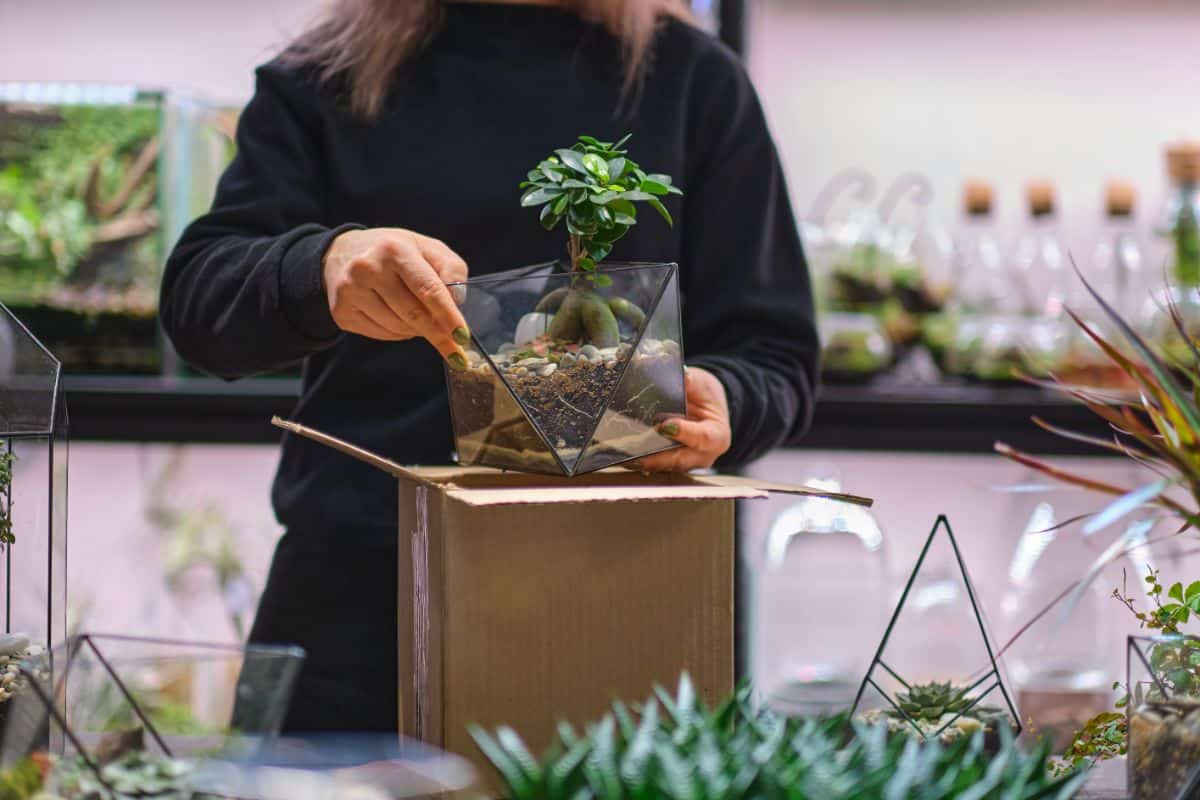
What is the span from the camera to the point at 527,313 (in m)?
0.80

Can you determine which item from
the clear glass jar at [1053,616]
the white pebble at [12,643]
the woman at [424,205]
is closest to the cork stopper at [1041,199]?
the clear glass jar at [1053,616]

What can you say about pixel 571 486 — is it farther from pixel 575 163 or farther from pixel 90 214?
pixel 90 214

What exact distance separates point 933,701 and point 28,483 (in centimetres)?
56

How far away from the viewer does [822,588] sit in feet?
6.98

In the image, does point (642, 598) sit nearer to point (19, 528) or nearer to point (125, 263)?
point (19, 528)

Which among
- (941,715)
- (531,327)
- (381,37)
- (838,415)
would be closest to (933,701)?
(941,715)

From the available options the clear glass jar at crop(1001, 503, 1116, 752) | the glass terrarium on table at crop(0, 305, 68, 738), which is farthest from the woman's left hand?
the clear glass jar at crop(1001, 503, 1116, 752)

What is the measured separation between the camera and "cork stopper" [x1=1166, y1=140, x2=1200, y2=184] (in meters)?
1.89

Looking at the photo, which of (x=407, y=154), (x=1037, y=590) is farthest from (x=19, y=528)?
(x=1037, y=590)

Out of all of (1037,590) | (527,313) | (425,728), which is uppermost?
(527,313)

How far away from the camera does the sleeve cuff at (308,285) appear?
0.92m

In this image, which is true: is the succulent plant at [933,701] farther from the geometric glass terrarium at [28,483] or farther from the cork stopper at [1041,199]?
the cork stopper at [1041,199]

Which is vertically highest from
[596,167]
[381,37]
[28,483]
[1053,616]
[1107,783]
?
[381,37]

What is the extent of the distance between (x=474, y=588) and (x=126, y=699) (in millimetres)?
199
